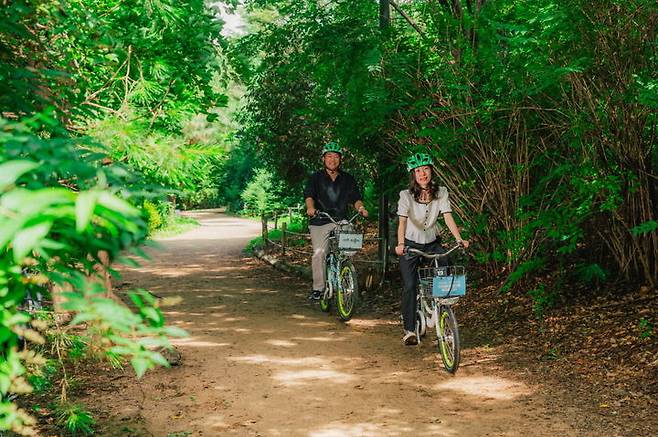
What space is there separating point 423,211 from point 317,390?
7.23 feet

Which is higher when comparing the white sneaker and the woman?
the woman

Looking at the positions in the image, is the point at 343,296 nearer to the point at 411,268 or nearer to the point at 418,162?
the point at 411,268

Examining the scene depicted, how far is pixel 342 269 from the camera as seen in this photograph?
9.11m

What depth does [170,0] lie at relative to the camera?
5.84 meters

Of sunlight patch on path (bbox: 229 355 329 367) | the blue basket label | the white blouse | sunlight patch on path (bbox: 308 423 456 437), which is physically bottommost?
sunlight patch on path (bbox: 308 423 456 437)

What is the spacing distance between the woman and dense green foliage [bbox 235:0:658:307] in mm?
1024

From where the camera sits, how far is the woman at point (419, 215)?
7.05 m

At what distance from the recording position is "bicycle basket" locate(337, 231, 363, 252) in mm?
8875

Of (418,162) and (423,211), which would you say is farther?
(423,211)

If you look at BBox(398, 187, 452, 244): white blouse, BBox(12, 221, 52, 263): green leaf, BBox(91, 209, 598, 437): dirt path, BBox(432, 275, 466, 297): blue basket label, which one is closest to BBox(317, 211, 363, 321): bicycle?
BBox(91, 209, 598, 437): dirt path

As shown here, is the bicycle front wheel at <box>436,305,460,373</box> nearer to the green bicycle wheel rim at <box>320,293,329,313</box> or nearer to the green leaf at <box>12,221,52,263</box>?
the green bicycle wheel rim at <box>320,293,329,313</box>

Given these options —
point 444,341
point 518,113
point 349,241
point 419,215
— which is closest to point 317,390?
point 444,341

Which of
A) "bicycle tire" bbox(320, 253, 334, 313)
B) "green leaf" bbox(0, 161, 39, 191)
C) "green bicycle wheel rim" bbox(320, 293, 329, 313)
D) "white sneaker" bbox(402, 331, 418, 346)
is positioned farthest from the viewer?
"green bicycle wheel rim" bbox(320, 293, 329, 313)

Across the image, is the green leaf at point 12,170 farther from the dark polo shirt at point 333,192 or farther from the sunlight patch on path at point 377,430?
the dark polo shirt at point 333,192
